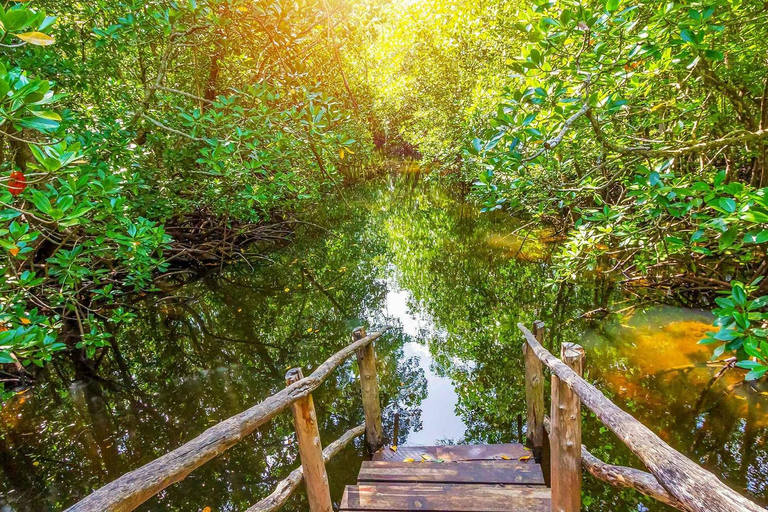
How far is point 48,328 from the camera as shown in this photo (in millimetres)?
3455

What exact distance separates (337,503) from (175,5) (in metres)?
4.56

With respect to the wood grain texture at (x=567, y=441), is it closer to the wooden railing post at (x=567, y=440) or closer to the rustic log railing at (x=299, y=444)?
the wooden railing post at (x=567, y=440)

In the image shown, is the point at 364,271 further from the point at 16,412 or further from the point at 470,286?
the point at 16,412

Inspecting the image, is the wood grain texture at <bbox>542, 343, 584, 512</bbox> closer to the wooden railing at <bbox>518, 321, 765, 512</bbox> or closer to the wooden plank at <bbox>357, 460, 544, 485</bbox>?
the wooden railing at <bbox>518, 321, 765, 512</bbox>

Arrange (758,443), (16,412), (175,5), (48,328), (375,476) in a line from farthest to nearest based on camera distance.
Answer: (16,412), (758,443), (48,328), (375,476), (175,5)

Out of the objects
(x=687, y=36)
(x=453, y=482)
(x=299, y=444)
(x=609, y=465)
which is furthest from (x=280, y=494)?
(x=687, y=36)

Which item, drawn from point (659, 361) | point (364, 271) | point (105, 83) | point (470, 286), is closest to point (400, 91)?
point (364, 271)

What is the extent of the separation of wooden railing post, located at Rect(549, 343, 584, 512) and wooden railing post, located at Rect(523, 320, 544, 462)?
1.45 metres

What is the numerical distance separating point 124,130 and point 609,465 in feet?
20.3

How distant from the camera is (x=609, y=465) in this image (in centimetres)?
179

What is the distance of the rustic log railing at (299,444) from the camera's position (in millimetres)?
1183

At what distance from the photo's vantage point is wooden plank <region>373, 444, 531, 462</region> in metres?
3.50

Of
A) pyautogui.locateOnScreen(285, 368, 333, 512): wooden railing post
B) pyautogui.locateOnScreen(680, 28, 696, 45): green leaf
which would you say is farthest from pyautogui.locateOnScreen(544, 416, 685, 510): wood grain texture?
pyautogui.locateOnScreen(680, 28, 696, 45): green leaf

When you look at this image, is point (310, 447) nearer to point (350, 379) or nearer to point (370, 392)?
point (370, 392)
